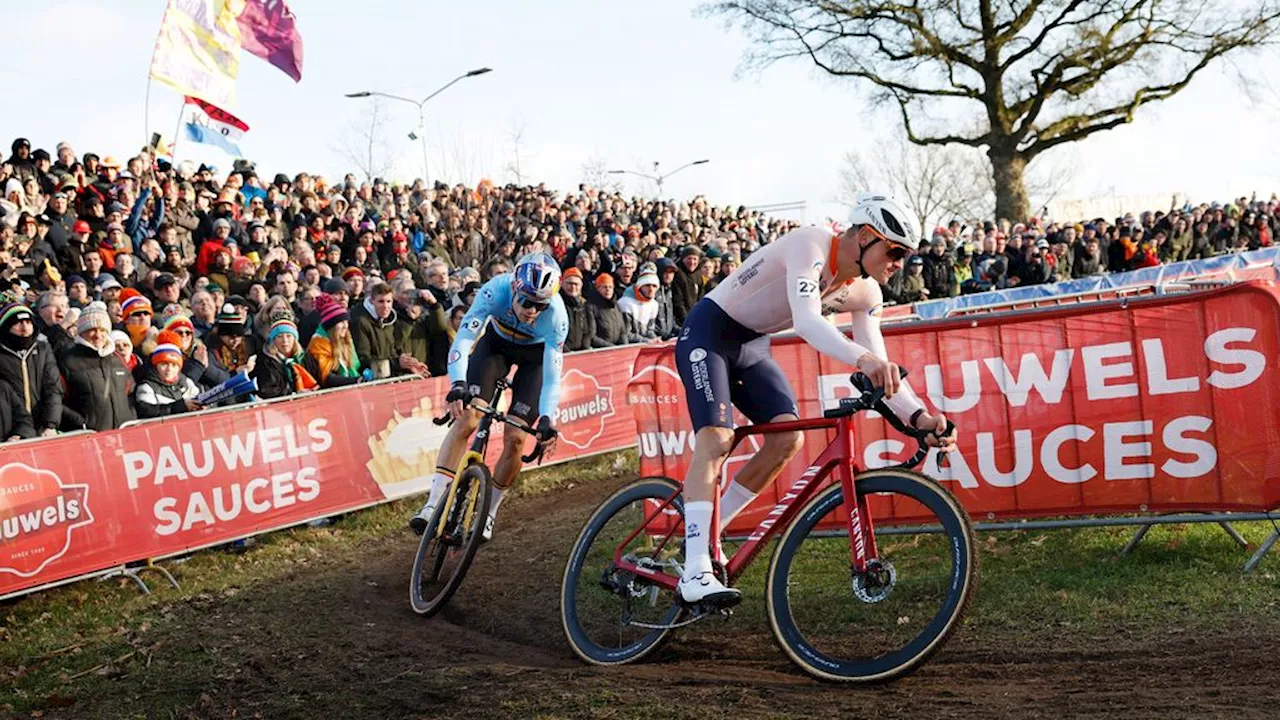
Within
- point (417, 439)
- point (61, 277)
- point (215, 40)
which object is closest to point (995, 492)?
point (417, 439)

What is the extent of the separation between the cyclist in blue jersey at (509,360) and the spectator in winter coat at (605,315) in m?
7.37

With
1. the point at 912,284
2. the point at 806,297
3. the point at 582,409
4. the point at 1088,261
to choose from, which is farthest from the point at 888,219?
the point at 1088,261

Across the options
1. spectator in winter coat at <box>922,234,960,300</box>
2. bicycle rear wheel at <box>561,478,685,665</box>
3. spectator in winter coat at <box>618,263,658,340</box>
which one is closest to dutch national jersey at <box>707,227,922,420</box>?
bicycle rear wheel at <box>561,478,685,665</box>

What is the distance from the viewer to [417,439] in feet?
43.7

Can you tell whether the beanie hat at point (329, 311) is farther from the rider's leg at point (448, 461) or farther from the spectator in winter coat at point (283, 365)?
the rider's leg at point (448, 461)

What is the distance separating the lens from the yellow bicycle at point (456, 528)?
838cm

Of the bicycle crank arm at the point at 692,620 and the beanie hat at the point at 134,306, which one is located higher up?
the beanie hat at the point at 134,306

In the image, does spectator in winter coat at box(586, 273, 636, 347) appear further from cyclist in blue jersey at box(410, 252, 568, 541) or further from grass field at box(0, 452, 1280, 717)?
cyclist in blue jersey at box(410, 252, 568, 541)

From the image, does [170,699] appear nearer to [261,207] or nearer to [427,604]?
[427,604]

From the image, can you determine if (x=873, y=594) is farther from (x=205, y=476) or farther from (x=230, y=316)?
(x=230, y=316)

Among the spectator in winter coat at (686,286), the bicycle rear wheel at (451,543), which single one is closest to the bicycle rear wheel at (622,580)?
the bicycle rear wheel at (451,543)

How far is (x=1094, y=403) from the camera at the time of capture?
7.99 metres

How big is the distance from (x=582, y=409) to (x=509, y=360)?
6.14 m

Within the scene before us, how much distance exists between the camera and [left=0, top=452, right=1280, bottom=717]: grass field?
268 inches
